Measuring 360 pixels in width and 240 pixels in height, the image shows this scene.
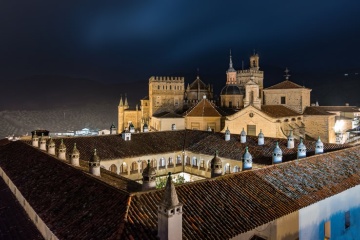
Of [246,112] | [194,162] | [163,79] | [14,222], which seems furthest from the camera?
[163,79]

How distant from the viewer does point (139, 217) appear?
11195 millimetres

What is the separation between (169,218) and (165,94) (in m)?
48.2

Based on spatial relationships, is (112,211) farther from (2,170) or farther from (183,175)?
(183,175)

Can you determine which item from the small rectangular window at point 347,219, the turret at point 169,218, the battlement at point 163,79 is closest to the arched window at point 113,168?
the small rectangular window at point 347,219

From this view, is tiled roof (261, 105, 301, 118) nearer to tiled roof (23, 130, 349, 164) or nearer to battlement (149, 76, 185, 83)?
tiled roof (23, 130, 349, 164)

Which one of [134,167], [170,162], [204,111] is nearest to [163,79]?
[204,111]

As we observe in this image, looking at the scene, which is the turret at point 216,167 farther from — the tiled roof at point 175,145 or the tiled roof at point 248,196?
the tiled roof at point 175,145

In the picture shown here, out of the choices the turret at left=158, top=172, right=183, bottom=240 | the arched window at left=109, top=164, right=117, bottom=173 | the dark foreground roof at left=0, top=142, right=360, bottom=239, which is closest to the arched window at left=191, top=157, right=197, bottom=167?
the arched window at left=109, top=164, right=117, bottom=173

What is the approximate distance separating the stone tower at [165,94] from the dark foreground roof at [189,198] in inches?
1432

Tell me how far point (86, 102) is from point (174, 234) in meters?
112

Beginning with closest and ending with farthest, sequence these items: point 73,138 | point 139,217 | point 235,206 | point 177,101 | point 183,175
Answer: point 139,217 → point 235,206 → point 73,138 → point 183,175 → point 177,101

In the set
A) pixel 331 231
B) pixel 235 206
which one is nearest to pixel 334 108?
pixel 331 231

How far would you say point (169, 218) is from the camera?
32.9ft

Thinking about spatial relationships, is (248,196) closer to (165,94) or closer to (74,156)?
(74,156)
